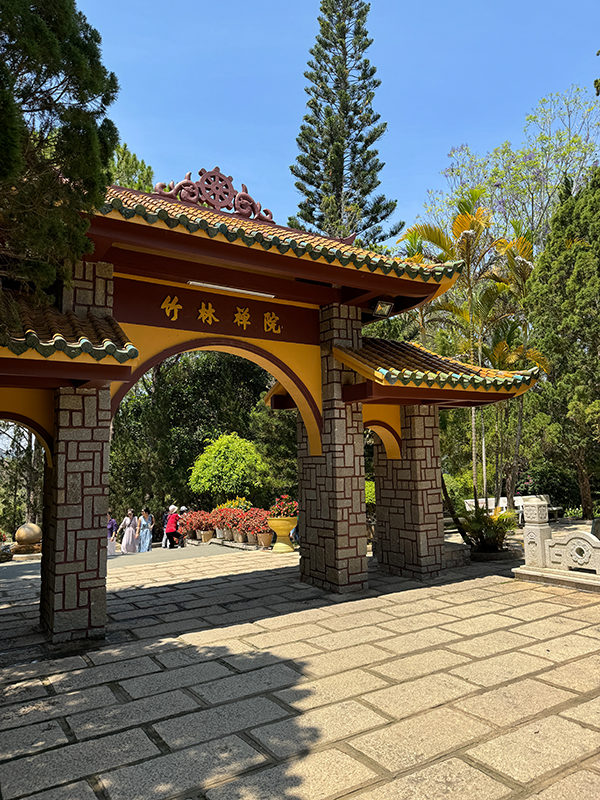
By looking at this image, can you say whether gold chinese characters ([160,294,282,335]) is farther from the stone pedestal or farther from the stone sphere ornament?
the stone sphere ornament

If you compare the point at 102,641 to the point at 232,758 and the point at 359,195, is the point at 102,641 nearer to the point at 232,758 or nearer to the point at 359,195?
the point at 232,758

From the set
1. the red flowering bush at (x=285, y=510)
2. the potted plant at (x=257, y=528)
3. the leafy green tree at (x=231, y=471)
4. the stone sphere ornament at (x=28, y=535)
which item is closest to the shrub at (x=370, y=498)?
the red flowering bush at (x=285, y=510)

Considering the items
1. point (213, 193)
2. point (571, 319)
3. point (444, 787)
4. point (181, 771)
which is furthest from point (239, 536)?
point (444, 787)

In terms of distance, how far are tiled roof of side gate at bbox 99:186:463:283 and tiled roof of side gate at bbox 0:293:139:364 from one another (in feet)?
3.43

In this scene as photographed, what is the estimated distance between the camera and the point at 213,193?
697 centimetres

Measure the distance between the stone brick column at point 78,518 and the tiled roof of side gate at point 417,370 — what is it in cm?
294

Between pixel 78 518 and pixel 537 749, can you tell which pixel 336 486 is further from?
pixel 537 749

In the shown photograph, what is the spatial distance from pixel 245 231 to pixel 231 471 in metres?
10.1

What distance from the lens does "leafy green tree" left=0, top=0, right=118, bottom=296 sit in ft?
10.1

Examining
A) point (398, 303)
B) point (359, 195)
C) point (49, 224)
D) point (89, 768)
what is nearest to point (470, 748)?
point (89, 768)

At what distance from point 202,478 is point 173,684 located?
11.3 m

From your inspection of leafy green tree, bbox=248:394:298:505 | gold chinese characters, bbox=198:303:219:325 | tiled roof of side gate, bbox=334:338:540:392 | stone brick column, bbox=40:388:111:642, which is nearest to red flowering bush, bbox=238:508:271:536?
leafy green tree, bbox=248:394:298:505

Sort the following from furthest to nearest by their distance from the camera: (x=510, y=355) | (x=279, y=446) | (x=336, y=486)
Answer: (x=279, y=446) < (x=510, y=355) < (x=336, y=486)

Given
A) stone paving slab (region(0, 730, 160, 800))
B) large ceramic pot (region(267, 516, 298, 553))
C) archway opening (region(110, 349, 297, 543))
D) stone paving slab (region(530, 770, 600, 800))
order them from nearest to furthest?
stone paving slab (region(530, 770, 600, 800))
stone paving slab (region(0, 730, 160, 800))
large ceramic pot (region(267, 516, 298, 553))
archway opening (region(110, 349, 297, 543))
